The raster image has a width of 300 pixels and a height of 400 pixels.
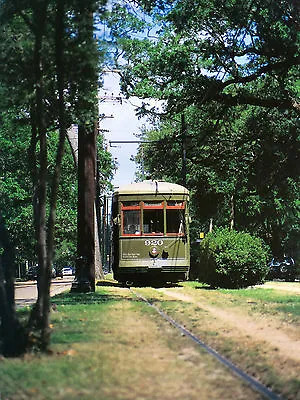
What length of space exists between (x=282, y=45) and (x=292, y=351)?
1350cm

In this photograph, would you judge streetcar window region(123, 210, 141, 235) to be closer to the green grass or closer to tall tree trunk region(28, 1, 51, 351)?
the green grass

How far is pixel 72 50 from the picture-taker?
10.6 metres

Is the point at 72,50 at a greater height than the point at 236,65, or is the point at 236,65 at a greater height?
the point at 236,65

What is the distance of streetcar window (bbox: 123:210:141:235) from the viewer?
26.5 metres

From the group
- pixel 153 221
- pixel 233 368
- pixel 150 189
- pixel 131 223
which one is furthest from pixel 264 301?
pixel 233 368

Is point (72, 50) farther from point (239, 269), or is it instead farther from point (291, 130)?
point (291, 130)

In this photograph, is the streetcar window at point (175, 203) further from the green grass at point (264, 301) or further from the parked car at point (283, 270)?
the parked car at point (283, 270)

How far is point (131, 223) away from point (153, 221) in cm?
80

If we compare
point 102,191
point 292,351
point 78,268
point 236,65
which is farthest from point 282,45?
point 102,191

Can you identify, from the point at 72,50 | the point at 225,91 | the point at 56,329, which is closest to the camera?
the point at 72,50

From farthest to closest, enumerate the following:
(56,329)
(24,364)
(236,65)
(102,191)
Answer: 1. (102,191)
2. (236,65)
3. (56,329)
4. (24,364)

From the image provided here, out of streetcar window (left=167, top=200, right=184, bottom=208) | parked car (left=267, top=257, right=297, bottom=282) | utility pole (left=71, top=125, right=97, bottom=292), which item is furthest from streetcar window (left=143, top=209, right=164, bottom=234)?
parked car (left=267, top=257, right=297, bottom=282)

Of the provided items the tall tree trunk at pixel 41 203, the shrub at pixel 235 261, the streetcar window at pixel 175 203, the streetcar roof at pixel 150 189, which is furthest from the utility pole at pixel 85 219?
the tall tree trunk at pixel 41 203

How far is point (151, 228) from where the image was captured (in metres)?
26.6
